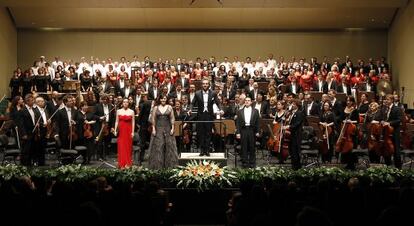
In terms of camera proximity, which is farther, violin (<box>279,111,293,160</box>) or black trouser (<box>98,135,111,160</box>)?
black trouser (<box>98,135,111,160</box>)

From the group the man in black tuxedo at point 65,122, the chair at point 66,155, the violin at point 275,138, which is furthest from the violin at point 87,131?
the violin at point 275,138

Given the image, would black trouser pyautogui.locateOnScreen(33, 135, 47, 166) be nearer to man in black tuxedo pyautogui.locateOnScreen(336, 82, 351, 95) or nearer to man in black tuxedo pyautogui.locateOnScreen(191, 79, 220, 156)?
man in black tuxedo pyautogui.locateOnScreen(191, 79, 220, 156)

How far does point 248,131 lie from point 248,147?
0.32 meters

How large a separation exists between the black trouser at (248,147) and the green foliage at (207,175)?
122 inches

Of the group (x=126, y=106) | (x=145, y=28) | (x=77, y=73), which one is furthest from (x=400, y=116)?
(x=145, y=28)

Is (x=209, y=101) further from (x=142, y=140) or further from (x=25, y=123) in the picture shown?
(x=25, y=123)

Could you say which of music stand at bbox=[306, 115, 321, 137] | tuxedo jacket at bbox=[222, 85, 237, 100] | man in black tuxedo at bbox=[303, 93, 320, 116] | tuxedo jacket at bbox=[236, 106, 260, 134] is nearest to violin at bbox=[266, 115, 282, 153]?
→ tuxedo jacket at bbox=[236, 106, 260, 134]

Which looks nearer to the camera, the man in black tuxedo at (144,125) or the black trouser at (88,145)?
the black trouser at (88,145)

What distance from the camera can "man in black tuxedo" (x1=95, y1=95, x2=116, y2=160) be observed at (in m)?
13.3

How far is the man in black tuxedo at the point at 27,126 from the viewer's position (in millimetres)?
11859

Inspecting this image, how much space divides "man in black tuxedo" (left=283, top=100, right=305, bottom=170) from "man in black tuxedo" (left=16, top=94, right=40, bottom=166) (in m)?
5.07

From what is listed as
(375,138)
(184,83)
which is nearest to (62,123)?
(184,83)

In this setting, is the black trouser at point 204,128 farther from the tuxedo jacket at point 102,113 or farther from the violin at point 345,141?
the tuxedo jacket at point 102,113

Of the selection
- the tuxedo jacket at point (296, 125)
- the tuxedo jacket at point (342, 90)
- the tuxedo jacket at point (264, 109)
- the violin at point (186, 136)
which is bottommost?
the violin at point (186, 136)
